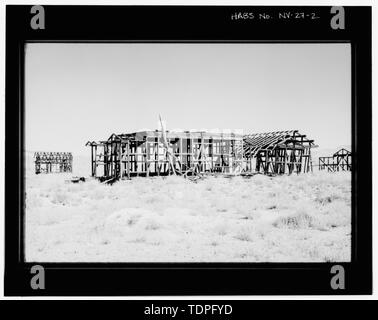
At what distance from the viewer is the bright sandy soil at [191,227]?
316 inches

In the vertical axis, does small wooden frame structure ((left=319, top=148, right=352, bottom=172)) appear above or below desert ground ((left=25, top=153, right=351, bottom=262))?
above

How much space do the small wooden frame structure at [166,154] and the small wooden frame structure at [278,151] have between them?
1263mm

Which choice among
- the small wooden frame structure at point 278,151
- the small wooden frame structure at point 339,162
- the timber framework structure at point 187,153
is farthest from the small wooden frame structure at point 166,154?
the small wooden frame structure at point 339,162

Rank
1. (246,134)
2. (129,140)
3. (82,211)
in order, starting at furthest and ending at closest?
(246,134) < (129,140) < (82,211)

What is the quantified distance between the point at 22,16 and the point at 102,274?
3632 millimetres

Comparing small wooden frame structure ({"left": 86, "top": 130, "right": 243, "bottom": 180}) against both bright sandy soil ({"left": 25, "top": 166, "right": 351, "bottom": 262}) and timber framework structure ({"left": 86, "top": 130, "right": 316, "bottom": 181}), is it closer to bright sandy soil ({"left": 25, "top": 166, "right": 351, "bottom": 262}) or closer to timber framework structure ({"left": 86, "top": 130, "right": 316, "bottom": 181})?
timber framework structure ({"left": 86, "top": 130, "right": 316, "bottom": 181})

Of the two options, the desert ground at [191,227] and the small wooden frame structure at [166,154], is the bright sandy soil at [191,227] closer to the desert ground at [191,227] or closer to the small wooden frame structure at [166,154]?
the desert ground at [191,227]

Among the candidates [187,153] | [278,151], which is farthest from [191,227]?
[278,151]

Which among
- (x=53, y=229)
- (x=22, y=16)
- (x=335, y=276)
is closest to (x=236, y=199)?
(x=53, y=229)

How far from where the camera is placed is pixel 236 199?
53.4 ft

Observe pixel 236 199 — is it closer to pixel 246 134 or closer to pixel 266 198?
pixel 266 198

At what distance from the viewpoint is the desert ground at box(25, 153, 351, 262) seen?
8.03 meters

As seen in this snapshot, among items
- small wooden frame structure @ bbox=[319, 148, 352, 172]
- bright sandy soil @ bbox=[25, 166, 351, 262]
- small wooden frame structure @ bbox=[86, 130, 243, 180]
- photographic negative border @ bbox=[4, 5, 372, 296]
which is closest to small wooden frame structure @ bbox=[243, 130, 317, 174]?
small wooden frame structure @ bbox=[86, 130, 243, 180]

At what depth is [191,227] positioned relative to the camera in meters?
10.9
